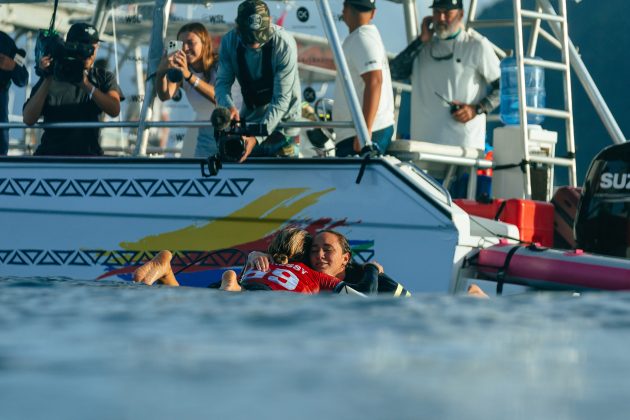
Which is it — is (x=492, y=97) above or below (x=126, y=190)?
above

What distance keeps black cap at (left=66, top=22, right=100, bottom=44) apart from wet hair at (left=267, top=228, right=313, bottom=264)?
175cm

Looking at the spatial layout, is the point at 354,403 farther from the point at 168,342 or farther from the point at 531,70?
the point at 531,70

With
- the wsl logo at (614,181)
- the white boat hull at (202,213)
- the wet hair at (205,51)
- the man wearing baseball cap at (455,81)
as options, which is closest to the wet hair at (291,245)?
the white boat hull at (202,213)

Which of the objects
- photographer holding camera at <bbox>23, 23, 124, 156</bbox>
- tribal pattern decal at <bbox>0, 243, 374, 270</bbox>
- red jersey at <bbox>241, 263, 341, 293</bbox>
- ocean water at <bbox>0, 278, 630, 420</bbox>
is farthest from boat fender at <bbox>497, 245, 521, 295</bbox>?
ocean water at <bbox>0, 278, 630, 420</bbox>

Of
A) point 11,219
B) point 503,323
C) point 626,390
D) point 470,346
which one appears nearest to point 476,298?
point 503,323

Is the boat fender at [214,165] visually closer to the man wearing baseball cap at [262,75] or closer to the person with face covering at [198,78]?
the man wearing baseball cap at [262,75]

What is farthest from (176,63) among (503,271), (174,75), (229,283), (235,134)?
(503,271)

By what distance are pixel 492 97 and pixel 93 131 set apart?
2391mm

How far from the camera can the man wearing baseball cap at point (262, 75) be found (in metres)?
5.00

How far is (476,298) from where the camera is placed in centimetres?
92

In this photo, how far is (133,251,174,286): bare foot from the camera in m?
4.45

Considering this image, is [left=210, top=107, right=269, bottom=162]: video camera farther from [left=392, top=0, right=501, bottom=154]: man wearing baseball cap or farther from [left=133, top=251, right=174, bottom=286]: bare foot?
[left=392, top=0, right=501, bottom=154]: man wearing baseball cap

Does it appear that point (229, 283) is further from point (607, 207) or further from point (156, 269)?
point (607, 207)

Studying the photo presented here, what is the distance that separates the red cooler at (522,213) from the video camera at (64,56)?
222 cm
